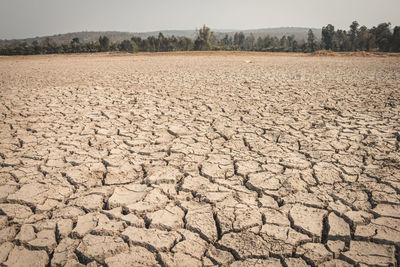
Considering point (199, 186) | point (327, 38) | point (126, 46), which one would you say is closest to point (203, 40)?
point (126, 46)

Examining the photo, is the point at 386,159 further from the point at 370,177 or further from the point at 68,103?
the point at 68,103

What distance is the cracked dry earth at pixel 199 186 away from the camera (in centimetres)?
149

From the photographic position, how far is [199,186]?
212cm

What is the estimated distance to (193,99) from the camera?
5.07 metres

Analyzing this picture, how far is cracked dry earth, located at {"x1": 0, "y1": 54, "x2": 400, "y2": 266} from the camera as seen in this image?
1491 millimetres

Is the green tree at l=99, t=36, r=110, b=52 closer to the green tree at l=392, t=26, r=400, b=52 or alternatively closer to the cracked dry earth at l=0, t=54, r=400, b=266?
the green tree at l=392, t=26, r=400, b=52

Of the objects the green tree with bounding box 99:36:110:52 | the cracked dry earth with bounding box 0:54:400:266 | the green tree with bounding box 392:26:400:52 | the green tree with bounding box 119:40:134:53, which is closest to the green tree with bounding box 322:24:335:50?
the green tree with bounding box 392:26:400:52

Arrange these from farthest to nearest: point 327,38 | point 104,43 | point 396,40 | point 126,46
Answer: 1. point 327,38
2. point 126,46
3. point 104,43
4. point 396,40

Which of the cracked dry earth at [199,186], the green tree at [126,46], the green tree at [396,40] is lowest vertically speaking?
the cracked dry earth at [199,186]

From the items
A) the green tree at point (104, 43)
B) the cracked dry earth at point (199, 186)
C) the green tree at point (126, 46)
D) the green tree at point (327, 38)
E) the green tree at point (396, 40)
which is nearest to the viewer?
the cracked dry earth at point (199, 186)

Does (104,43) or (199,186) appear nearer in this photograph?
(199,186)

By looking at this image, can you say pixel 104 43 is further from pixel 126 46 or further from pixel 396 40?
pixel 396 40

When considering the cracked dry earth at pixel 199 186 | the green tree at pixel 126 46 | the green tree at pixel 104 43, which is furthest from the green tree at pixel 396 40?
the green tree at pixel 104 43

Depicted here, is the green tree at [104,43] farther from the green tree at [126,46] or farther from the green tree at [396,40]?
the green tree at [396,40]
